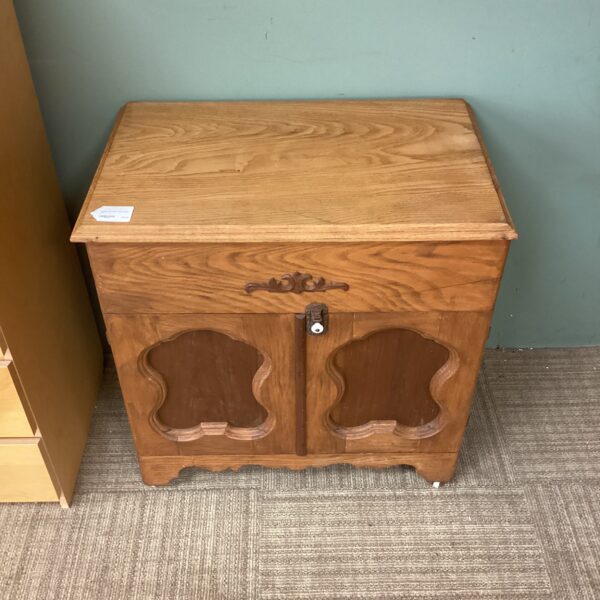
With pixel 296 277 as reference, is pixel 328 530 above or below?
below

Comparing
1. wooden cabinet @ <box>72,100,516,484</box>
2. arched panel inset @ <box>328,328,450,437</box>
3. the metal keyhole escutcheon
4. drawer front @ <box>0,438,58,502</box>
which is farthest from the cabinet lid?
drawer front @ <box>0,438,58,502</box>

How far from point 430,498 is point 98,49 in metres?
1.07

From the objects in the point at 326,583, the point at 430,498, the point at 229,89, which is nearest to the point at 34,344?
the point at 229,89

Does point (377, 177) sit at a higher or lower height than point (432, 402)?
higher

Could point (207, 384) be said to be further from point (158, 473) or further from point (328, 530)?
point (328, 530)

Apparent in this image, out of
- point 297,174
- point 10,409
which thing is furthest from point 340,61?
point 10,409

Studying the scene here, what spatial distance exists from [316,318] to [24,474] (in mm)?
656

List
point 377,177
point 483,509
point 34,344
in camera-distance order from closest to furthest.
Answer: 1. point 377,177
2. point 34,344
3. point 483,509

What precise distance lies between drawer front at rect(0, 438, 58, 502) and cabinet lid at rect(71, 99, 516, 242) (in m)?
0.47

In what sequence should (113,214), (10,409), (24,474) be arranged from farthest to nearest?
1. (24,474)
2. (10,409)
3. (113,214)

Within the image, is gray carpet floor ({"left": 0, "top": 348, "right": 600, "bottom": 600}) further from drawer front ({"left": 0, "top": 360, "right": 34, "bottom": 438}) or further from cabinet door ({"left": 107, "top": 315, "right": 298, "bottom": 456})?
drawer front ({"left": 0, "top": 360, "right": 34, "bottom": 438})

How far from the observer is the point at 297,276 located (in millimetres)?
1019

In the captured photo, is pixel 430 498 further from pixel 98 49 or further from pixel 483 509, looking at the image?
pixel 98 49

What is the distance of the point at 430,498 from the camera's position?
1380 mm
